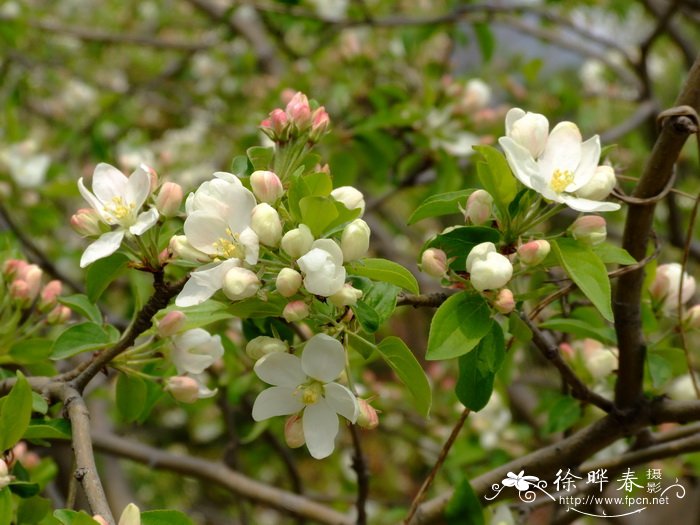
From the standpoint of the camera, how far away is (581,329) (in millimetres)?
1200

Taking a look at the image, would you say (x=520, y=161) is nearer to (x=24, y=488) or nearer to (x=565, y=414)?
(x=565, y=414)

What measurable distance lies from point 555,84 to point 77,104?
243 centimetres

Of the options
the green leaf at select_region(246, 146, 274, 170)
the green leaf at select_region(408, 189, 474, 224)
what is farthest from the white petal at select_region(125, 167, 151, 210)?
the green leaf at select_region(408, 189, 474, 224)

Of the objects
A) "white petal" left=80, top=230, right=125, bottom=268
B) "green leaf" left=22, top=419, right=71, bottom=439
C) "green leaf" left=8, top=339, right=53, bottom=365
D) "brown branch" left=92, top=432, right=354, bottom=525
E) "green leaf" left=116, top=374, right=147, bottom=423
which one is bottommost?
"brown branch" left=92, top=432, right=354, bottom=525

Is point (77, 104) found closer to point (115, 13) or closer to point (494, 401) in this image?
point (115, 13)

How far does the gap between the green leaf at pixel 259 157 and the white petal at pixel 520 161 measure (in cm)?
30

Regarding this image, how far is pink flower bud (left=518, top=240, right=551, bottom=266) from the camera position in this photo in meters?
0.91

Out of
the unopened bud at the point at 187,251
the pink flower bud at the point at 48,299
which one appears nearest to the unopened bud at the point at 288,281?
the unopened bud at the point at 187,251

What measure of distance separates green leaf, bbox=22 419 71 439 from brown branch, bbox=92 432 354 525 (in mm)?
738

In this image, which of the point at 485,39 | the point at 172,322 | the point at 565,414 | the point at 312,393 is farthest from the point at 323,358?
the point at 485,39

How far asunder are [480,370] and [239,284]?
0.32 m

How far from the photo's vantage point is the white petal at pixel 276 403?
0.97 metres

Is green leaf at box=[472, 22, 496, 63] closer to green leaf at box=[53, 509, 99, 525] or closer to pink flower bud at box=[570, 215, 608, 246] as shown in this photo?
pink flower bud at box=[570, 215, 608, 246]

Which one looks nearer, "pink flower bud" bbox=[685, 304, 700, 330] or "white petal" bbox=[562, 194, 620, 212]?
"white petal" bbox=[562, 194, 620, 212]
